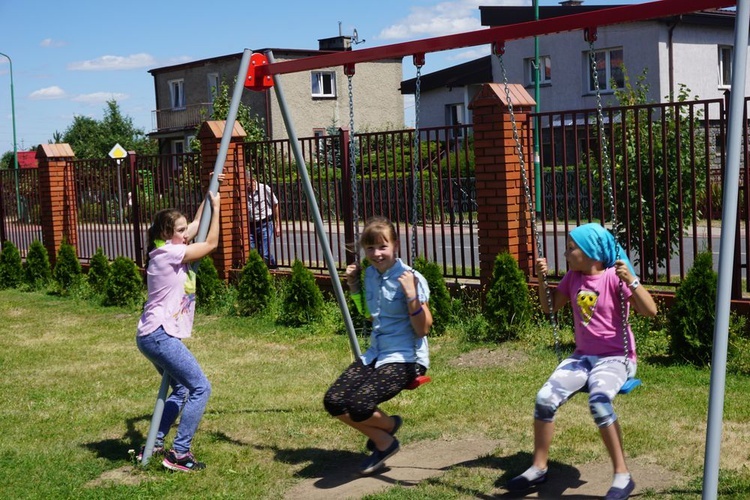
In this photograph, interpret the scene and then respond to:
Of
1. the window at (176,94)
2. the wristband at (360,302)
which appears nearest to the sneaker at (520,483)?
the wristband at (360,302)

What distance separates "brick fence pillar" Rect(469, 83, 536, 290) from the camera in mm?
9008

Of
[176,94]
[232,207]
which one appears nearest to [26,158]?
[176,94]

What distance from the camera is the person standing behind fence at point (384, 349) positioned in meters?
5.16

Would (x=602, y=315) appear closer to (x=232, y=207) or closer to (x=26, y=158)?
(x=232, y=207)

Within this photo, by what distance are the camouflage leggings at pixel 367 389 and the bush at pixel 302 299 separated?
5.21 m

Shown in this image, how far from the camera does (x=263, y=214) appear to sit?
12.4 metres

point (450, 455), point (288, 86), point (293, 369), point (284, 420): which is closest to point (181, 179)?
point (293, 369)

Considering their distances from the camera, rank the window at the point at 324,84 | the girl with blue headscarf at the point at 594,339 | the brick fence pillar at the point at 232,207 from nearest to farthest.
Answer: the girl with blue headscarf at the point at 594,339
the brick fence pillar at the point at 232,207
the window at the point at 324,84

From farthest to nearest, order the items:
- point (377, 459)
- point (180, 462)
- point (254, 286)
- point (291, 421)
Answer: point (254, 286) → point (291, 421) → point (180, 462) → point (377, 459)

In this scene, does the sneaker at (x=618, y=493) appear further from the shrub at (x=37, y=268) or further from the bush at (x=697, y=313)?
the shrub at (x=37, y=268)

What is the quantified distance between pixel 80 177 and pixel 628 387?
13204 millimetres

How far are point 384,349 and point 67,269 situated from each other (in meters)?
10.7

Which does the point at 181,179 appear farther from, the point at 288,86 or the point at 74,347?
the point at 288,86

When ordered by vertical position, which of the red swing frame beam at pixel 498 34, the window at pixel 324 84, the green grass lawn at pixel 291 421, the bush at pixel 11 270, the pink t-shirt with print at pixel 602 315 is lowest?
the green grass lawn at pixel 291 421
